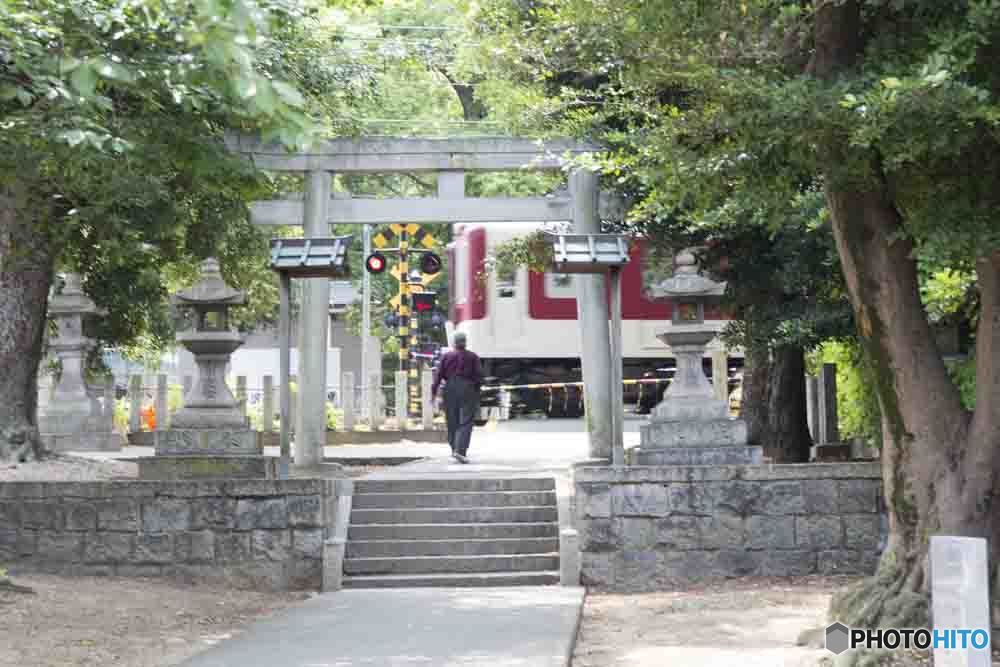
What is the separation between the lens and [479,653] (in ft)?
23.4

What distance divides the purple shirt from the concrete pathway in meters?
4.47

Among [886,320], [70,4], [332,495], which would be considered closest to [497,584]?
[332,495]

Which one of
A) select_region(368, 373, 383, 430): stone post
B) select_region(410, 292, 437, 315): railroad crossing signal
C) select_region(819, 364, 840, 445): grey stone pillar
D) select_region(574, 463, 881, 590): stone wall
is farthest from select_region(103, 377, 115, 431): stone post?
select_region(574, 463, 881, 590): stone wall

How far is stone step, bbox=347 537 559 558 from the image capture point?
1080 cm

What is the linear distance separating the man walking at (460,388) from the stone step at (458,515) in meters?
3.03

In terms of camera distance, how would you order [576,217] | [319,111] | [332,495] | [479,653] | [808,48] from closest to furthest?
[479,653] < [808,48] < [332,495] < [319,111] < [576,217]

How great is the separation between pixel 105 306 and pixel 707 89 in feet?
38.5

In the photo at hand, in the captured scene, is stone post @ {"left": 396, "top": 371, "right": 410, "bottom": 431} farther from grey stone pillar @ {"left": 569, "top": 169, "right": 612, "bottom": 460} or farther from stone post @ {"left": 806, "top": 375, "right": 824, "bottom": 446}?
grey stone pillar @ {"left": 569, "top": 169, "right": 612, "bottom": 460}

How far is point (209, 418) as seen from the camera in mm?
12219

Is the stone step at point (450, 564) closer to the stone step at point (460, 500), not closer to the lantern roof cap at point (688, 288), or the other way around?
the stone step at point (460, 500)

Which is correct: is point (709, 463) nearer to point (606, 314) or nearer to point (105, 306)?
point (606, 314)

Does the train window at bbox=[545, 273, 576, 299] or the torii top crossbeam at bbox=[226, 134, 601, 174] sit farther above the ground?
the torii top crossbeam at bbox=[226, 134, 601, 174]

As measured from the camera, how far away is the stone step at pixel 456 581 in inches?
404

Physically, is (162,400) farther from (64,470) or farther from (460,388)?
(460,388)
